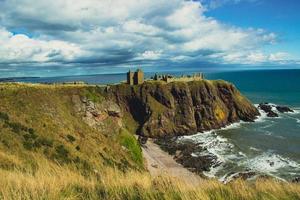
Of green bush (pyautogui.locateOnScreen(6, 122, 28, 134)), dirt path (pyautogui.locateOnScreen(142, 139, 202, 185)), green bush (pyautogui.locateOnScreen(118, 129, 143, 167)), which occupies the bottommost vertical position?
dirt path (pyautogui.locateOnScreen(142, 139, 202, 185))

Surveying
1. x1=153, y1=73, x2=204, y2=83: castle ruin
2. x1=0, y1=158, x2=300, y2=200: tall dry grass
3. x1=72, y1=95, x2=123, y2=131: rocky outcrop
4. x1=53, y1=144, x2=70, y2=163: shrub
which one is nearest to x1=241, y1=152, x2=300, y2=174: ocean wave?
x1=72, y1=95, x2=123, y2=131: rocky outcrop

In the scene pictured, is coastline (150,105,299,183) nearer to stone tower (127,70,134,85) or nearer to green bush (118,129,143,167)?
green bush (118,129,143,167)

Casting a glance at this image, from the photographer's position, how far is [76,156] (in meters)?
38.9

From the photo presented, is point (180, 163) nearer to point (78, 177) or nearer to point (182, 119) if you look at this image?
point (182, 119)

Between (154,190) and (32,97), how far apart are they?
45224 mm

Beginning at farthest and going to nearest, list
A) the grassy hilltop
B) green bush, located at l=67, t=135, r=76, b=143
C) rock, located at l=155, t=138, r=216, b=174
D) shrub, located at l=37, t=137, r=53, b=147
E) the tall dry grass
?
rock, located at l=155, t=138, r=216, b=174 → green bush, located at l=67, t=135, r=76, b=143 → shrub, located at l=37, t=137, r=53, b=147 → the grassy hilltop → the tall dry grass

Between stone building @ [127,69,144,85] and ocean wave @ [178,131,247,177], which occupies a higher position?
stone building @ [127,69,144,85]

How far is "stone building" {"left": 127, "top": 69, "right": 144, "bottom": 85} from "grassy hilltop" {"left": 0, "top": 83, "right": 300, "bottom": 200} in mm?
15249

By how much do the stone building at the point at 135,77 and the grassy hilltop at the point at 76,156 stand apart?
15249mm

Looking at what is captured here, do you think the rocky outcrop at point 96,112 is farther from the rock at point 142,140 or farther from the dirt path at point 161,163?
the rock at point 142,140

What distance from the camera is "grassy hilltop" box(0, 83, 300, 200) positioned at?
732 cm

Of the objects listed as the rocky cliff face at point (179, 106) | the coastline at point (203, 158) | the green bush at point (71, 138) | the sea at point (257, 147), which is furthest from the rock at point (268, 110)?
the green bush at point (71, 138)

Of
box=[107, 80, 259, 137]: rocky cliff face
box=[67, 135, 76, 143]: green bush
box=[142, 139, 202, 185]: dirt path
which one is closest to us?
box=[67, 135, 76, 143]: green bush

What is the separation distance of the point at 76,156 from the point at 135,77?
61.9 metres
